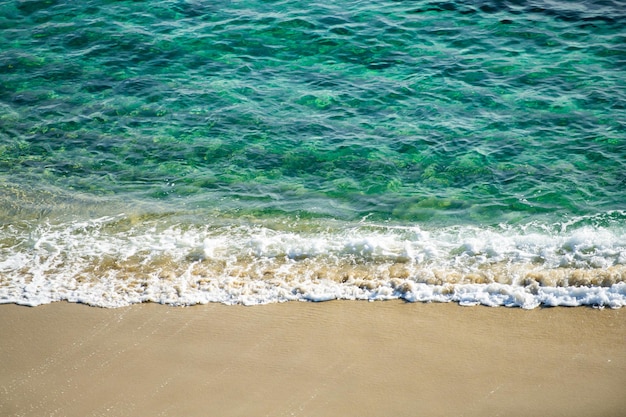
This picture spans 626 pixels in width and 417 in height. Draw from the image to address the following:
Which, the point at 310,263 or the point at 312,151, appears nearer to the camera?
the point at 310,263

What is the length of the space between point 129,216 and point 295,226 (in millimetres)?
3295

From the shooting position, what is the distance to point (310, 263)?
11062 mm

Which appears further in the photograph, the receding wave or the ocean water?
the ocean water

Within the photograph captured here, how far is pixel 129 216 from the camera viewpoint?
12445mm

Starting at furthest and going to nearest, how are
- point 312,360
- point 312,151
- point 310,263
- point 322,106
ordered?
point 322,106 < point 312,151 < point 310,263 < point 312,360

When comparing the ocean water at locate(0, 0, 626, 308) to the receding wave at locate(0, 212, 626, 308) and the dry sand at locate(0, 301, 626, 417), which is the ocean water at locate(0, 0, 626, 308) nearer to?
the receding wave at locate(0, 212, 626, 308)

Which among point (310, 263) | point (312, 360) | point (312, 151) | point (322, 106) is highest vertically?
point (322, 106)

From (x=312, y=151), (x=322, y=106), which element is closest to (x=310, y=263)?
(x=312, y=151)

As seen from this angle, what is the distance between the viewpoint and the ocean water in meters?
10.8

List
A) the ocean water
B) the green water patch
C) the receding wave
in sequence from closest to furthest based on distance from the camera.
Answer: the receding wave, the ocean water, the green water patch

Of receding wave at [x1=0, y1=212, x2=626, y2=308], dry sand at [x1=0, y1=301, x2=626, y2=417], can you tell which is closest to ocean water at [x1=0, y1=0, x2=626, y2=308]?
receding wave at [x1=0, y1=212, x2=626, y2=308]

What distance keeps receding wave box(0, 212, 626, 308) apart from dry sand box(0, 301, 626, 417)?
0.30 meters

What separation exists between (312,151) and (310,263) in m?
3.63

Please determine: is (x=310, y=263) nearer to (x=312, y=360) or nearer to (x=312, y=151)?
(x=312, y=360)
